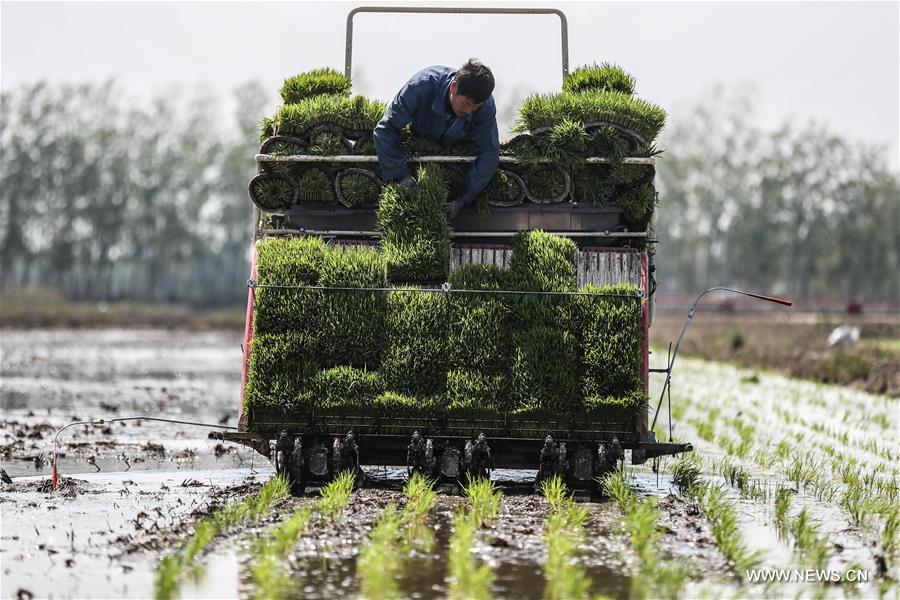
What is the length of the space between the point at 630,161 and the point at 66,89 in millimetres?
86171

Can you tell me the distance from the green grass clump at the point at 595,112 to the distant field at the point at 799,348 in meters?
13.1

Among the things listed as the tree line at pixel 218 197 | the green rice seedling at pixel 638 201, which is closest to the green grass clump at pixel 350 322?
the green rice seedling at pixel 638 201

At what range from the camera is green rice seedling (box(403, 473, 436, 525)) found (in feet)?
28.3

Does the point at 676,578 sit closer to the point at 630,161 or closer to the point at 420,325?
the point at 420,325

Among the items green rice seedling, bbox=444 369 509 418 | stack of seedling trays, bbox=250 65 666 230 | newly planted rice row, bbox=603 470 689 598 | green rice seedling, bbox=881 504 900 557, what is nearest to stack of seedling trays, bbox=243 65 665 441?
green rice seedling, bbox=444 369 509 418

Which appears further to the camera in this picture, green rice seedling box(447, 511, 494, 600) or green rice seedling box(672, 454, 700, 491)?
green rice seedling box(672, 454, 700, 491)

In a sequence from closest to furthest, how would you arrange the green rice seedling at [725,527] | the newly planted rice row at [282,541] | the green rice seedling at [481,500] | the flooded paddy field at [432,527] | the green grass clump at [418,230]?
the newly planted rice row at [282,541] → the flooded paddy field at [432,527] → the green rice seedling at [725,527] → the green rice seedling at [481,500] → the green grass clump at [418,230]

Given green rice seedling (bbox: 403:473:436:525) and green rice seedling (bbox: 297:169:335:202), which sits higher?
green rice seedling (bbox: 297:169:335:202)

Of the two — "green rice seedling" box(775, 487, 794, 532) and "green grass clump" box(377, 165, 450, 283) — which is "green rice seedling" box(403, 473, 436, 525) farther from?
"green rice seedling" box(775, 487, 794, 532)

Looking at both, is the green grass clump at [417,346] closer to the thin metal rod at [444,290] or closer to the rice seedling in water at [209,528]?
the thin metal rod at [444,290]

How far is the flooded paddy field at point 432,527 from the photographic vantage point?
264 inches

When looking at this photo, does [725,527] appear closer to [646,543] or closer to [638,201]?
[646,543]

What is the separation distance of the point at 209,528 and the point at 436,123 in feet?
13.8

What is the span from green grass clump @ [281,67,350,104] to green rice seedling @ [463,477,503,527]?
12.7ft
